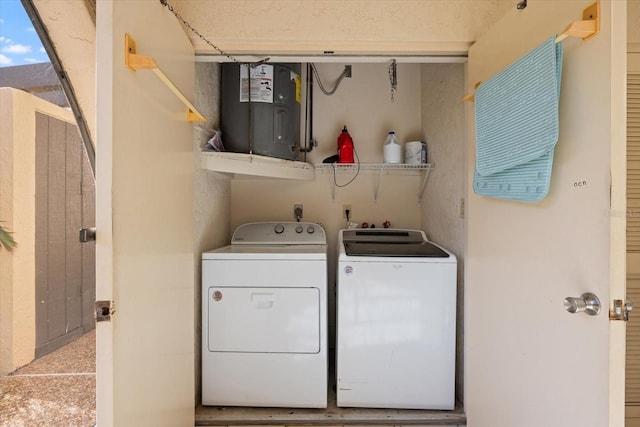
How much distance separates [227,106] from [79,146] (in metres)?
1.12

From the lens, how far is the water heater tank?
6.31 ft

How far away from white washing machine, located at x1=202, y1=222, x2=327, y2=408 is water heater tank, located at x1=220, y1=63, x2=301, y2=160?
33.7 inches

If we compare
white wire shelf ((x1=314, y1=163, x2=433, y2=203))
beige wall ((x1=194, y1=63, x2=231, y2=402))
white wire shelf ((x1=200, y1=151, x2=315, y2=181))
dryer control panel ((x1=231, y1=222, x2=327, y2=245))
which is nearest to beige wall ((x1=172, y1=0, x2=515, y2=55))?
beige wall ((x1=194, y1=63, x2=231, y2=402))

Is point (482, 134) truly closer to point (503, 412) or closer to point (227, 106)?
point (503, 412)

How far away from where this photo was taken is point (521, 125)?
1.00 meters

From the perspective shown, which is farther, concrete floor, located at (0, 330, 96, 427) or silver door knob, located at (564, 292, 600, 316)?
concrete floor, located at (0, 330, 96, 427)

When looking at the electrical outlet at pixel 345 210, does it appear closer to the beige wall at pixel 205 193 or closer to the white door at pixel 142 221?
the beige wall at pixel 205 193

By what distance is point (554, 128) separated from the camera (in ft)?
2.80

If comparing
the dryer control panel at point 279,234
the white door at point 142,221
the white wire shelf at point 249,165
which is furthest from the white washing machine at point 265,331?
the white wire shelf at point 249,165

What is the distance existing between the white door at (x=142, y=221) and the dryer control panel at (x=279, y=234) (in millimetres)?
794

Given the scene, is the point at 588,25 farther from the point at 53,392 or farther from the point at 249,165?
the point at 53,392

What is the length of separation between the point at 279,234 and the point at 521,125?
1732 millimetres

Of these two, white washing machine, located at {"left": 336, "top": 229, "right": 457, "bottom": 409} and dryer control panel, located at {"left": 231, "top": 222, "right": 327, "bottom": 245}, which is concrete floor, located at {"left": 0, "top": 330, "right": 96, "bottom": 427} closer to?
dryer control panel, located at {"left": 231, "top": 222, "right": 327, "bottom": 245}

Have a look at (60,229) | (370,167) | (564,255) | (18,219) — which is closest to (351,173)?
(370,167)
